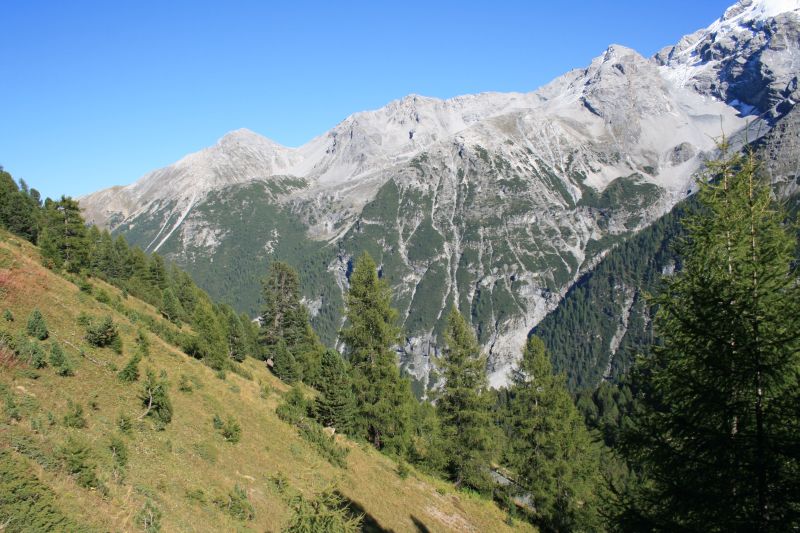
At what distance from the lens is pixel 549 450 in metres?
→ 36.3

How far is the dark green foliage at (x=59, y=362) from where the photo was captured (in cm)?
1950

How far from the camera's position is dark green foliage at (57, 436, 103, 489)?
13766 mm

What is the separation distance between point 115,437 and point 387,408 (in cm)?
1951

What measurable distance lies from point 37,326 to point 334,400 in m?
16.3

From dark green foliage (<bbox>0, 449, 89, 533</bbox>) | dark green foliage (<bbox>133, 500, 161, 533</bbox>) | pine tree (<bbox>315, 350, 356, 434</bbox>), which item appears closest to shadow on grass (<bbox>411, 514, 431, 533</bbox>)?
pine tree (<bbox>315, 350, 356, 434</bbox>)

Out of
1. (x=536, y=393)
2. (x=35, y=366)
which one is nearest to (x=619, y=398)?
(x=536, y=393)

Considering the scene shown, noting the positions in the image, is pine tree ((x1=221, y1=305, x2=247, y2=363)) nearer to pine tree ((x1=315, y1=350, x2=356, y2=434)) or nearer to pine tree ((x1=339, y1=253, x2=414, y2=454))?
pine tree ((x1=339, y1=253, x2=414, y2=454))

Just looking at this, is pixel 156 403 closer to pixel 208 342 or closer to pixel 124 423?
pixel 124 423

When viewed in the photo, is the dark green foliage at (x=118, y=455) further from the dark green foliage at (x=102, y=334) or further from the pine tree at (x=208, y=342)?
the pine tree at (x=208, y=342)

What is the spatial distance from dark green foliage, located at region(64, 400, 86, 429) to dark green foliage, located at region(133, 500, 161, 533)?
13.0 feet

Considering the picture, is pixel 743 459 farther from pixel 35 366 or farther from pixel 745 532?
pixel 35 366

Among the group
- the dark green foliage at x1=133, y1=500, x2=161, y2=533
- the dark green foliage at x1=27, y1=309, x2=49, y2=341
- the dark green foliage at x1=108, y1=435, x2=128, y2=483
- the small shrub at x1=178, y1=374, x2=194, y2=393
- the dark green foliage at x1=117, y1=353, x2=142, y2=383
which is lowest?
the dark green foliage at x1=133, y1=500, x2=161, y2=533

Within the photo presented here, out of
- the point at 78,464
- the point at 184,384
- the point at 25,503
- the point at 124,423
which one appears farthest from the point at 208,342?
the point at 25,503

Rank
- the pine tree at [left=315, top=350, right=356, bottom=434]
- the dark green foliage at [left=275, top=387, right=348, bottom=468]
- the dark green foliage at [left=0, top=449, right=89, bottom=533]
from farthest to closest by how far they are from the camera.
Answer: the pine tree at [left=315, top=350, right=356, bottom=434] < the dark green foliage at [left=275, top=387, right=348, bottom=468] < the dark green foliage at [left=0, top=449, right=89, bottom=533]
